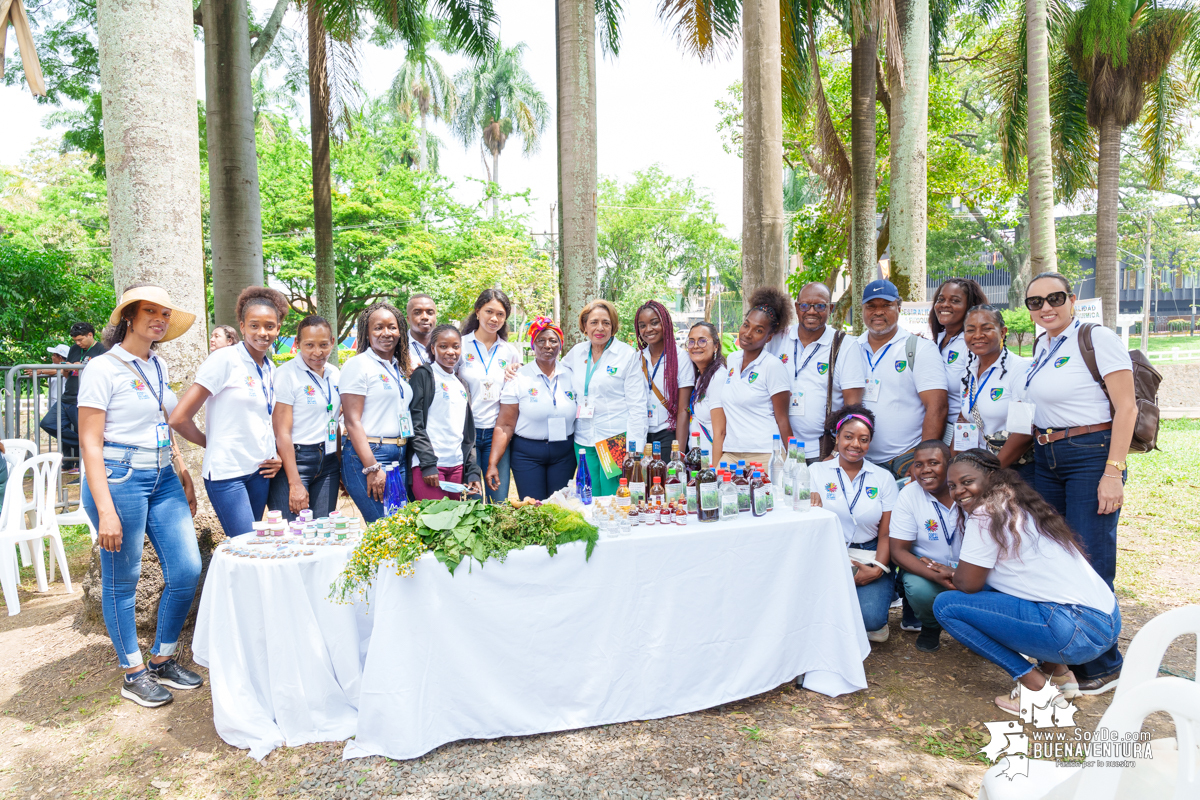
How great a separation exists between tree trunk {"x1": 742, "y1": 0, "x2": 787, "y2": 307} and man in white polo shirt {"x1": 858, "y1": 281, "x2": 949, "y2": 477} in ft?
5.22

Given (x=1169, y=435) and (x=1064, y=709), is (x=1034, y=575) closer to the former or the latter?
(x=1064, y=709)

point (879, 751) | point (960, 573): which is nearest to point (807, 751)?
point (879, 751)

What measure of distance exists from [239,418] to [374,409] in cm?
70

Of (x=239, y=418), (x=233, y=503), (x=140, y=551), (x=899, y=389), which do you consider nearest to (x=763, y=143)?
(x=899, y=389)

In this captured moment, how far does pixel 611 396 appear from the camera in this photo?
4738 millimetres

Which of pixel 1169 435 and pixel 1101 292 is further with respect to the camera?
pixel 1101 292

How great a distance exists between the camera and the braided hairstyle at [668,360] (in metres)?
4.87

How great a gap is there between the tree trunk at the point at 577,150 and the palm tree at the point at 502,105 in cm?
3317

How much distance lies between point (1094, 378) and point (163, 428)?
15.1ft

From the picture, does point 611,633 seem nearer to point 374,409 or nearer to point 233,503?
point 374,409

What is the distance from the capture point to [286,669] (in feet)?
10.3

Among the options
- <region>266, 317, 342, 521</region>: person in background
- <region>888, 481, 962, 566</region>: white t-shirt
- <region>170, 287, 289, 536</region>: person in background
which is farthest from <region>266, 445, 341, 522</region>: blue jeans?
<region>888, 481, 962, 566</region>: white t-shirt

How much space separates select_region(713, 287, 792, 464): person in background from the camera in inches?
173

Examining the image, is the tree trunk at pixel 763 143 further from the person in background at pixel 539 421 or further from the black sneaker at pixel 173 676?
the black sneaker at pixel 173 676
